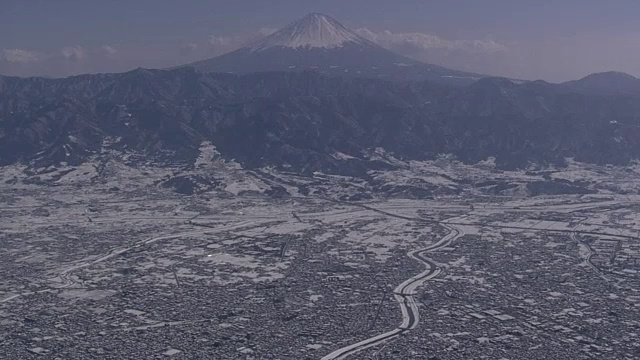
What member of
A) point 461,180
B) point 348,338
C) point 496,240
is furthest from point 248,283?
point 461,180

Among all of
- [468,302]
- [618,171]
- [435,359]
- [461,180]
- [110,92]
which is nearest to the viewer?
[435,359]

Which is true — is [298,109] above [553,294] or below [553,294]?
above

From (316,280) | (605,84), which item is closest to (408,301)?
(316,280)

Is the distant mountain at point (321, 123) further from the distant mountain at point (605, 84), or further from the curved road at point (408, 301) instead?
the curved road at point (408, 301)

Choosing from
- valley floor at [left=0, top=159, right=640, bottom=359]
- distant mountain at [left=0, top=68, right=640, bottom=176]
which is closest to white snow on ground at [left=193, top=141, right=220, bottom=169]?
distant mountain at [left=0, top=68, right=640, bottom=176]

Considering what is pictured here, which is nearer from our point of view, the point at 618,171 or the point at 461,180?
the point at 461,180

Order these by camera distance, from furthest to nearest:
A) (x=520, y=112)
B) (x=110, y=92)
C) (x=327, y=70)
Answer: (x=327, y=70) → (x=110, y=92) → (x=520, y=112)

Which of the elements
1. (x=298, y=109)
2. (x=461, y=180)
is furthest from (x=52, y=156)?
(x=461, y=180)

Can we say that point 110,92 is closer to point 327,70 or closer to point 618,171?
point 327,70
